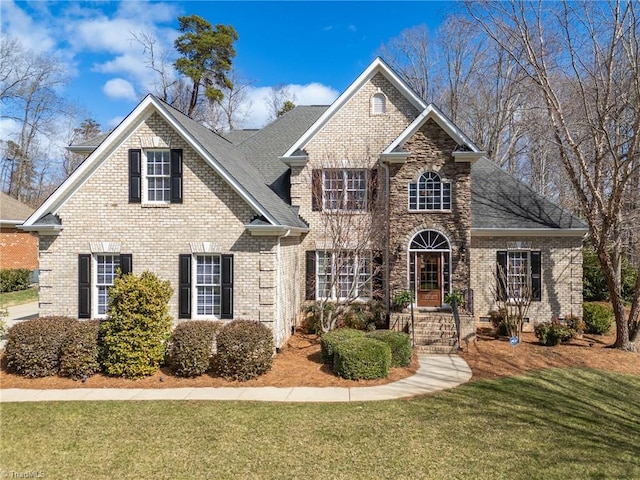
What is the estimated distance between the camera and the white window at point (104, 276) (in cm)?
1203

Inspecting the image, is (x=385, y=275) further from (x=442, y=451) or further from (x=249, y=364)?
(x=442, y=451)

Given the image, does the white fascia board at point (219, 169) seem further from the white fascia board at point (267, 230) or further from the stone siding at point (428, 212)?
the stone siding at point (428, 212)

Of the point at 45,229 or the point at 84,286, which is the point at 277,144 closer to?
the point at 45,229

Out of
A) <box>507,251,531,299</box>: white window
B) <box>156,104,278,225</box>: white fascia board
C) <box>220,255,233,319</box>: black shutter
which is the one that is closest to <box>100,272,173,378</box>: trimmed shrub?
<box>220,255,233,319</box>: black shutter

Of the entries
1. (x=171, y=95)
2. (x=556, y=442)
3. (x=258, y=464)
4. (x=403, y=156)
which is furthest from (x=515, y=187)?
(x=171, y=95)

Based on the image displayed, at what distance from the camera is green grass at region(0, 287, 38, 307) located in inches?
825

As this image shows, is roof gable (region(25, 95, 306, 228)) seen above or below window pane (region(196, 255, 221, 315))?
above

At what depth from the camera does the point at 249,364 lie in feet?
32.7

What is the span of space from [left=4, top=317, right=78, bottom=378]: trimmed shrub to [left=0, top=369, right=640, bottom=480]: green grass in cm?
173

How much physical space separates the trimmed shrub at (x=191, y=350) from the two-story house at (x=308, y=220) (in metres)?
1.40

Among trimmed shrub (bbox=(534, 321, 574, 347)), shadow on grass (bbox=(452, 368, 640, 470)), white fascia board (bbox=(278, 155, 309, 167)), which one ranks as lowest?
shadow on grass (bbox=(452, 368, 640, 470))

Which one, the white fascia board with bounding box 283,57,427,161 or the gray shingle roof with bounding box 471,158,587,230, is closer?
the gray shingle roof with bounding box 471,158,587,230

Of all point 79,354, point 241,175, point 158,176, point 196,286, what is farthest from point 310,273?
point 79,354

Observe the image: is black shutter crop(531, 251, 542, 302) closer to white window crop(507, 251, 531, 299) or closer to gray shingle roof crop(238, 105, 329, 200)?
white window crop(507, 251, 531, 299)
